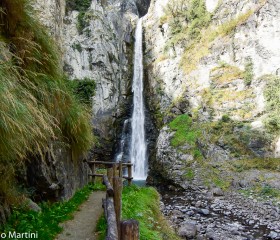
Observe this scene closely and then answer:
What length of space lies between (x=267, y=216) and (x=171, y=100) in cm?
1528

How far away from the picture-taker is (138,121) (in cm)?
2583

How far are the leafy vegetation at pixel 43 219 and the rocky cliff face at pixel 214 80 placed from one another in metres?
12.4

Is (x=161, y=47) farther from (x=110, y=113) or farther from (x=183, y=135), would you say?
(x=183, y=135)

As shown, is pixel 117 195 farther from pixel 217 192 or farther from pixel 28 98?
pixel 217 192

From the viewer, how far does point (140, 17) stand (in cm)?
3494

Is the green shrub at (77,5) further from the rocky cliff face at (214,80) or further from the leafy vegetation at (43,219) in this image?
the leafy vegetation at (43,219)

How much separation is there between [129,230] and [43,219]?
3.62 meters

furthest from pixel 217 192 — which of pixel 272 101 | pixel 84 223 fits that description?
pixel 84 223

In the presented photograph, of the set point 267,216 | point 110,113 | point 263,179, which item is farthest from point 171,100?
point 267,216

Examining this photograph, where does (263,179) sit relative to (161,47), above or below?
below

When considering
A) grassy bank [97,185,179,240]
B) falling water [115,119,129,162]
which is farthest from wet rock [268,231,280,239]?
falling water [115,119,129,162]

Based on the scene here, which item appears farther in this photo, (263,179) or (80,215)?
(263,179)

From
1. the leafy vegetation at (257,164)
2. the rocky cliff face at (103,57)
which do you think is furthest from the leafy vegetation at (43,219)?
the rocky cliff face at (103,57)

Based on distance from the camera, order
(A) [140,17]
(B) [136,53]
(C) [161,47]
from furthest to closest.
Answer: (A) [140,17] → (B) [136,53] → (C) [161,47]
